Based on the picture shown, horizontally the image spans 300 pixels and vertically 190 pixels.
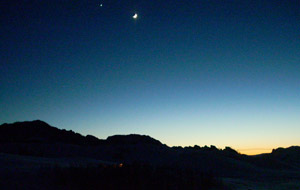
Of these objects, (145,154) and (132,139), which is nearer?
(145,154)

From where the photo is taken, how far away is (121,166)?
9531 mm

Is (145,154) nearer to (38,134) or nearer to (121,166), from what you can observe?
(121,166)

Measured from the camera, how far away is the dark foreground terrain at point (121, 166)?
25.9ft

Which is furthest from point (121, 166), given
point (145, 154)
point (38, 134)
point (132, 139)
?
Answer: point (132, 139)

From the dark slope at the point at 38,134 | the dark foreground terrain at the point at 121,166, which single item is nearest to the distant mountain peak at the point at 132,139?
the dark foreground terrain at the point at 121,166

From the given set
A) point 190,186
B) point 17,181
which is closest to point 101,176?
point 17,181

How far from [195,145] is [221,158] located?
601 inches

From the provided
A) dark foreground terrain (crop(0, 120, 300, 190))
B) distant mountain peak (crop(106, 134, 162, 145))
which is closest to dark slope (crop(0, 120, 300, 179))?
dark foreground terrain (crop(0, 120, 300, 190))

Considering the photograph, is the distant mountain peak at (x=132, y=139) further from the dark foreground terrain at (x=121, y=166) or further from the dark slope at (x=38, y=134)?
the dark slope at (x=38, y=134)

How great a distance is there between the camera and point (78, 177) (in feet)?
26.0

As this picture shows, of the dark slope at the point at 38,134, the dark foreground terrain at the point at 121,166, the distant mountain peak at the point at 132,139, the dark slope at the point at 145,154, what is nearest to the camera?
the dark foreground terrain at the point at 121,166

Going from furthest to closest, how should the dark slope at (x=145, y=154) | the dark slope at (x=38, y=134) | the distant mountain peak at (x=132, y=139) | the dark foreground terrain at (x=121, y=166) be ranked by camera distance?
the distant mountain peak at (x=132, y=139)
the dark slope at (x=38, y=134)
the dark slope at (x=145, y=154)
the dark foreground terrain at (x=121, y=166)

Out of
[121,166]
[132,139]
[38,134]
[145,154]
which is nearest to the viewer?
[121,166]

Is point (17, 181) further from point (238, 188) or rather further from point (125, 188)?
point (238, 188)
